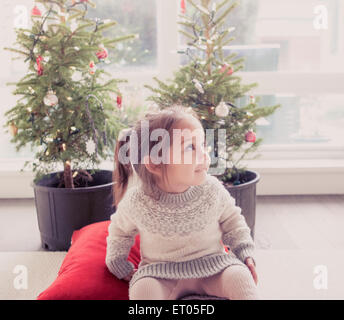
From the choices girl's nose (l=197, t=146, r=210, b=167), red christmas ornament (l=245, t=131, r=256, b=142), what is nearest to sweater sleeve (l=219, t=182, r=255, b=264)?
girl's nose (l=197, t=146, r=210, b=167)

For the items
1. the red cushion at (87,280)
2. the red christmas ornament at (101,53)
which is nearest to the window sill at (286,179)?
the red christmas ornament at (101,53)

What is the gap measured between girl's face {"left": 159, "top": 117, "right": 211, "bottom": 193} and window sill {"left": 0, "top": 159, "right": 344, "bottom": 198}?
1.75m

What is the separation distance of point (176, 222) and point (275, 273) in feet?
2.53

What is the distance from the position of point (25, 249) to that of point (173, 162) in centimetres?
128

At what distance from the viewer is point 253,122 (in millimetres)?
2152

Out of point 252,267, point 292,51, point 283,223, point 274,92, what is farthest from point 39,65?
point 292,51

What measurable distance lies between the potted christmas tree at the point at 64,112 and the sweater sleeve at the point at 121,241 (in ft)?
2.32

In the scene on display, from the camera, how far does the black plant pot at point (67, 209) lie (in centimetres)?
204

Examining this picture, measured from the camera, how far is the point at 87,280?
1376 millimetres

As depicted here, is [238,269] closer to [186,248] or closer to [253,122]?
[186,248]

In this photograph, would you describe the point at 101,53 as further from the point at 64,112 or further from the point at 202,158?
the point at 202,158

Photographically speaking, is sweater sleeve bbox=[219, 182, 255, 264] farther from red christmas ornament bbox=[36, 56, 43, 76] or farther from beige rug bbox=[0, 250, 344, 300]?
red christmas ornament bbox=[36, 56, 43, 76]

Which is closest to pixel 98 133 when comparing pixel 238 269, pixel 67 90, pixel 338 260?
pixel 67 90

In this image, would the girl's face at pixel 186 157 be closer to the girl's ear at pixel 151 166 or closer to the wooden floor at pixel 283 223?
the girl's ear at pixel 151 166
